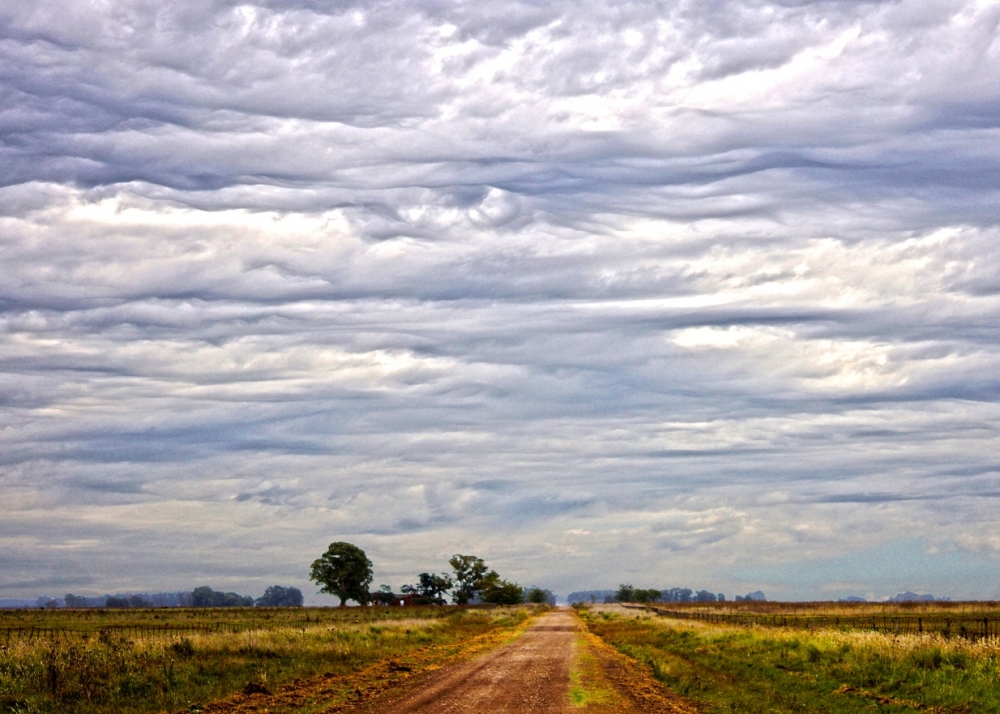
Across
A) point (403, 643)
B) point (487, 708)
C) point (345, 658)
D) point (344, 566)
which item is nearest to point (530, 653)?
point (345, 658)

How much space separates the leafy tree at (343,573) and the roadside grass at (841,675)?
142 m

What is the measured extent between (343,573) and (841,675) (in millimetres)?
155682

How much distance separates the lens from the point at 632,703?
1001 inches

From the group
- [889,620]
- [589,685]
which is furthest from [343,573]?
[589,685]

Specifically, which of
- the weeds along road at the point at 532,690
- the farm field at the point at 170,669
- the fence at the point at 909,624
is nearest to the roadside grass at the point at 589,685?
the weeds along road at the point at 532,690

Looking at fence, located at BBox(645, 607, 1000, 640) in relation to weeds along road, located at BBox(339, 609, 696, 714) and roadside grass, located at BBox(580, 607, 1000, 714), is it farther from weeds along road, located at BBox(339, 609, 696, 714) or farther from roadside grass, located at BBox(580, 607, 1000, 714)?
weeds along road, located at BBox(339, 609, 696, 714)

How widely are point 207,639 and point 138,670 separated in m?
9.93

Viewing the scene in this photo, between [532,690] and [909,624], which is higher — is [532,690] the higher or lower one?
the higher one

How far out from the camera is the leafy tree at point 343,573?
179 metres

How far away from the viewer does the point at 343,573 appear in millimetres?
178625

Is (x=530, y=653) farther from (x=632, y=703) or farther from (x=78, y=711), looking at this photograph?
(x=78, y=711)

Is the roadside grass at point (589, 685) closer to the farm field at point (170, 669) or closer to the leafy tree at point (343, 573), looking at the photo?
the farm field at point (170, 669)

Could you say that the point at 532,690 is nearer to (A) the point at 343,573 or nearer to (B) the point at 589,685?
(B) the point at 589,685

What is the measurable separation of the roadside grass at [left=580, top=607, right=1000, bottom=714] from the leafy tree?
142095mm
